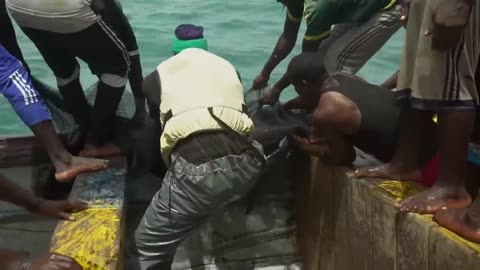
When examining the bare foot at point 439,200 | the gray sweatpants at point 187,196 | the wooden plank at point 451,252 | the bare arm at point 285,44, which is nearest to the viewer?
the wooden plank at point 451,252

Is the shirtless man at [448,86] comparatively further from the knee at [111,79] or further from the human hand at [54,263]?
the knee at [111,79]

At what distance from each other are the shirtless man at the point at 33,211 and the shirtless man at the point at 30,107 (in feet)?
1.22

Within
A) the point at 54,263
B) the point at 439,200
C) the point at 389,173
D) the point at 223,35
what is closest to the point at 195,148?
the point at 389,173

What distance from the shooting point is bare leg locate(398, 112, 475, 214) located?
277 cm

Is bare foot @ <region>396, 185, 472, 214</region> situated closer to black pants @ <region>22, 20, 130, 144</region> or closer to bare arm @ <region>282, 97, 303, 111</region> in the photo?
bare arm @ <region>282, 97, 303, 111</region>

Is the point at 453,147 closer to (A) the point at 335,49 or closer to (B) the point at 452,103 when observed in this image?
(B) the point at 452,103

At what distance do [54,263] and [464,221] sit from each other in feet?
4.92

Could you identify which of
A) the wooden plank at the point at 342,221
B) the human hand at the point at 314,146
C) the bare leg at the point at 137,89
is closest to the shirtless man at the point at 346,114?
the human hand at the point at 314,146

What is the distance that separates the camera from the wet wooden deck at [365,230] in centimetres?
266

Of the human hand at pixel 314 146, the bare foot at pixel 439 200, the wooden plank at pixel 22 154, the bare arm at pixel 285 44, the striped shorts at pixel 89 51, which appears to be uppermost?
the striped shorts at pixel 89 51

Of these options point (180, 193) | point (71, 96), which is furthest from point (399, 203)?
point (71, 96)

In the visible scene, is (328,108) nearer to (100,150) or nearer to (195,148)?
(195,148)

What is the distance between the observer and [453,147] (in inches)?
109

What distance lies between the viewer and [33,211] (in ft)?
10.9
